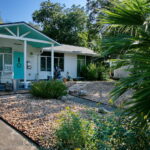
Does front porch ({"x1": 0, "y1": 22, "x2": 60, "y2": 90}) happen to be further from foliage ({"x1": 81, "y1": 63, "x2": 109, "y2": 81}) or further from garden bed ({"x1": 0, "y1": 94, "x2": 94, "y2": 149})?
foliage ({"x1": 81, "y1": 63, "x2": 109, "y2": 81})

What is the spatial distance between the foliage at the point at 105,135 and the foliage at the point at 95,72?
1430 cm

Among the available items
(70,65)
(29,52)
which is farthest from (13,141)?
(70,65)

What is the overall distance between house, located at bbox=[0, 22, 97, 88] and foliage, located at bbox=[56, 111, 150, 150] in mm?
8107

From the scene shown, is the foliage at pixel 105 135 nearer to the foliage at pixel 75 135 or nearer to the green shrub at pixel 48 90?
the foliage at pixel 75 135

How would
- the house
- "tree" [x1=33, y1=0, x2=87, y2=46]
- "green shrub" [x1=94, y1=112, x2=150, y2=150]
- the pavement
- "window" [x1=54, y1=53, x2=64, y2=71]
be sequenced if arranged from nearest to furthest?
"green shrub" [x1=94, y1=112, x2=150, y2=150] < the pavement < the house < "window" [x1=54, y1=53, x2=64, y2=71] < "tree" [x1=33, y1=0, x2=87, y2=46]

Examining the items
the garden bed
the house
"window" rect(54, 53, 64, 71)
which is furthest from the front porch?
the garden bed

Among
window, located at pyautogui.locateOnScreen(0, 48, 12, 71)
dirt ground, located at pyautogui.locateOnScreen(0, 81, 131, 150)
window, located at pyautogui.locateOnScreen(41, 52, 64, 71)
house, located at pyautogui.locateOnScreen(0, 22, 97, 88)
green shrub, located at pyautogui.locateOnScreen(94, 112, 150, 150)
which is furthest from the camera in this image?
window, located at pyautogui.locateOnScreen(41, 52, 64, 71)

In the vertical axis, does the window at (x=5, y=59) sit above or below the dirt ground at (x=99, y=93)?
above

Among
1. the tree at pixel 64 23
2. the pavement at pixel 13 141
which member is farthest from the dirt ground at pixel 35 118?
the tree at pixel 64 23

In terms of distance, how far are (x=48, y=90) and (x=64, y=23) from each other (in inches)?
919

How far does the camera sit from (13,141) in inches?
147

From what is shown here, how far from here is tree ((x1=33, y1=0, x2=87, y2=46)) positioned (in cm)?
2912

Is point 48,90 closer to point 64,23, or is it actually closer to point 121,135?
point 121,135

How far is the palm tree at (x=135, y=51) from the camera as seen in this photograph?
1.97 metres
